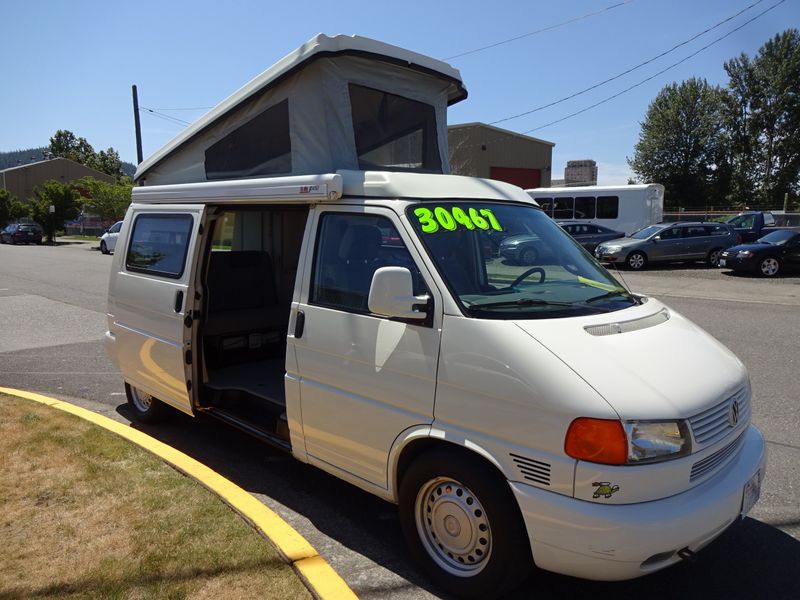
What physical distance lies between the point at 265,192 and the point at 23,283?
15.8m

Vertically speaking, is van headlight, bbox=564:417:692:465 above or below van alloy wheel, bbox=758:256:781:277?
above

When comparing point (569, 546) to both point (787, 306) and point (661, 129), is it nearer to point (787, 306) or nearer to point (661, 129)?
point (787, 306)

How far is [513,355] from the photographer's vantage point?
268cm

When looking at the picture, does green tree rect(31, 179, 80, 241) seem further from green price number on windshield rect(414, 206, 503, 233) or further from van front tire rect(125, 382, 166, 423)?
green price number on windshield rect(414, 206, 503, 233)

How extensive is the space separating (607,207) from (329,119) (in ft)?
Result: 79.2

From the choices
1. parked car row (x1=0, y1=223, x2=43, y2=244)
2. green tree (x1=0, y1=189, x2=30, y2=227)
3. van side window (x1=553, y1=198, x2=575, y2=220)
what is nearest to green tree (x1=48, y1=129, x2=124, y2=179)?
green tree (x1=0, y1=189, x2=30, y2=227)

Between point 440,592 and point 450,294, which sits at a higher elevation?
point 450,294

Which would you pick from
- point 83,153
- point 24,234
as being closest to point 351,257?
point 24,234

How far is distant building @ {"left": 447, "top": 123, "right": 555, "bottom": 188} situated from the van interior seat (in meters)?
30.1

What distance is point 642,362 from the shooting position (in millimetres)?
2740

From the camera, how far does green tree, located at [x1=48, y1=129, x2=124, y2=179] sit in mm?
88125

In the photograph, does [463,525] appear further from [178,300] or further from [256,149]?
[256,149]

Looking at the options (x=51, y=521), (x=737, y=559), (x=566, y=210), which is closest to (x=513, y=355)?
(x=737, y=559)

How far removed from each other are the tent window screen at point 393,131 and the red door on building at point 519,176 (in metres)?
35.9
